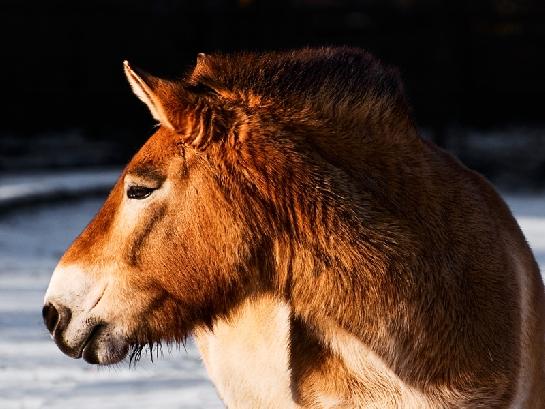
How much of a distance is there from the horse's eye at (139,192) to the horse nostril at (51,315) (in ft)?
1.29

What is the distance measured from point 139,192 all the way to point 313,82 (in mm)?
570

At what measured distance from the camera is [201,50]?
593 inches

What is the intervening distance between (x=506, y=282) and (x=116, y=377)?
274 centimetres

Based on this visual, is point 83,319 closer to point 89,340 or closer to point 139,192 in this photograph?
point 89,340

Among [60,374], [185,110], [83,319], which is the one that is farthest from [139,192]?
[60,374]

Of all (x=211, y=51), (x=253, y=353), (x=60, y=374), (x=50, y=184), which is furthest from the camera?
(x=211, y=51)

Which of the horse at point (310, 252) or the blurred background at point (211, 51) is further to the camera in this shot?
the blurred background at point (211, 51)

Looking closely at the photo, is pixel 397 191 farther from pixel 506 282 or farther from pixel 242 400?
pixel 242 400

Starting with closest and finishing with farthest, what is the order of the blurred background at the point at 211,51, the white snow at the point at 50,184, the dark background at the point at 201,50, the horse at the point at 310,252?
the horse at the point at 310,252 → the white snow at the point at 50,184 → the blurred background at the point at 211,51 → the dark background at the point at 201,50

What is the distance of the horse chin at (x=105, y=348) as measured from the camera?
3.05m

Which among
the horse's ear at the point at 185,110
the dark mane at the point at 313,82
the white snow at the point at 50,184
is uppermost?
the dark mane at the point at 313,82

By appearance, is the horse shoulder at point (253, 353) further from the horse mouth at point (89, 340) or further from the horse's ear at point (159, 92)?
the horse's ear at point (159, 92)

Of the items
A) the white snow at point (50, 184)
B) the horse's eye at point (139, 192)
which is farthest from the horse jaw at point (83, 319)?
the white snow at point (50, 184)

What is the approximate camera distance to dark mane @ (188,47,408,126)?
2.99m
